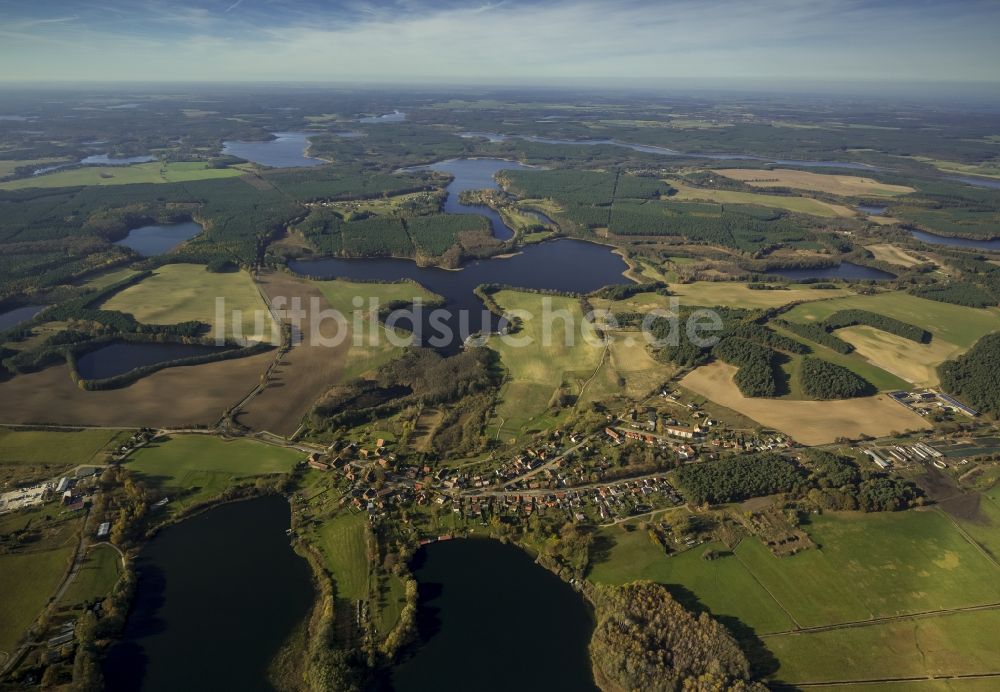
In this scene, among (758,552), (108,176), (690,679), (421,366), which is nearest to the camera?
(690,679)

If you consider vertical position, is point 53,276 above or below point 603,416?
above

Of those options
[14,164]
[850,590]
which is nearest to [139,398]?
[850,590]

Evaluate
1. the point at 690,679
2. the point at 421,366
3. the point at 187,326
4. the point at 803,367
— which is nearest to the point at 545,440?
the point at 421,366

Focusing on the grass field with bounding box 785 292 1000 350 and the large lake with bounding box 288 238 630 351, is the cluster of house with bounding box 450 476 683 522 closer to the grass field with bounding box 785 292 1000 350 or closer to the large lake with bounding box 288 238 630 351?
the large lake with bounding box 288 238 630 351

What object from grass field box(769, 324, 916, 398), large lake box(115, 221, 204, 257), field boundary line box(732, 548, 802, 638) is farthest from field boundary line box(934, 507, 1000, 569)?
large lake box(115, 221, 204, 257)

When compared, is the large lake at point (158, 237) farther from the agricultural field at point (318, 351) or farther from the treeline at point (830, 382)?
the treeline at point (830, 382)

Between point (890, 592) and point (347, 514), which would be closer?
point (890, 592)

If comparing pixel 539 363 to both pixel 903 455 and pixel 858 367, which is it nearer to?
pixel 903 455

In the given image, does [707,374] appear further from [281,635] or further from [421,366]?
[281,635]
